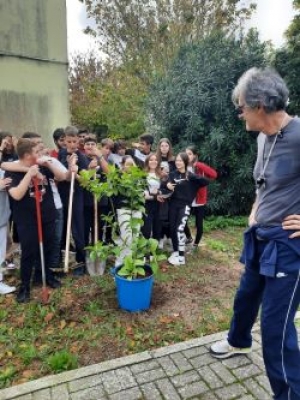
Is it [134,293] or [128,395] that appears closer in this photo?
[128,395]

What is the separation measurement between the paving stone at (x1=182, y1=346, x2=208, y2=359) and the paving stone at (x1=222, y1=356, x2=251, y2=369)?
0.23 metres

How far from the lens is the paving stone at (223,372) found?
257 cm

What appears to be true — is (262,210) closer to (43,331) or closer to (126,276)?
(126,276)

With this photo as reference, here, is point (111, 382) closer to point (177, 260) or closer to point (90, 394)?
point (90, 394)

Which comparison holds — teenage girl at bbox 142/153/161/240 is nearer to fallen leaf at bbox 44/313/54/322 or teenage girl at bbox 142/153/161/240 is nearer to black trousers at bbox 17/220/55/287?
black trousers at bbox 17/220/55/287

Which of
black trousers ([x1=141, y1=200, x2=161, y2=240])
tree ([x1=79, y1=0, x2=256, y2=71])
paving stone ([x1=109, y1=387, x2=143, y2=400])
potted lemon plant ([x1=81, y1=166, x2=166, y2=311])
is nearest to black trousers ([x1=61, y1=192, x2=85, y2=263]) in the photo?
potted lemon plant ([x1=81, y1=166, x2=166, y2=311])

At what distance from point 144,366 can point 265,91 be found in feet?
7.84

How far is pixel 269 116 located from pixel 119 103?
15285mm

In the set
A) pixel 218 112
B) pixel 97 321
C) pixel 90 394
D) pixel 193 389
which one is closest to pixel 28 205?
pixel 97 321

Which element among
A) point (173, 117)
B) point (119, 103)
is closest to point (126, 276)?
point (173, 117)

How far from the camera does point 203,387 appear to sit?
8.23ft

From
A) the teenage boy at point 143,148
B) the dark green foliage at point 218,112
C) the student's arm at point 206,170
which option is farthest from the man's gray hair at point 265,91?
the dark green foliage at point 218,112

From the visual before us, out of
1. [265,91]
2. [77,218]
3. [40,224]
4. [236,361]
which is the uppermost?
[265,91]

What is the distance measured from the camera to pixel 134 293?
11.6ft
